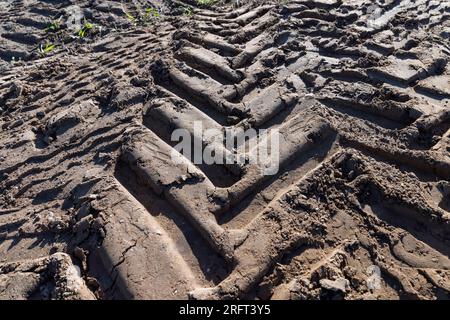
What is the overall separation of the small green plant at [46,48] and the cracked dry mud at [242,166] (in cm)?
44

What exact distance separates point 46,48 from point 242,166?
135 inches

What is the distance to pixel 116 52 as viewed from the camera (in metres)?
4.51

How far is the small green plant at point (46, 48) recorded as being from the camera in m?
5.01

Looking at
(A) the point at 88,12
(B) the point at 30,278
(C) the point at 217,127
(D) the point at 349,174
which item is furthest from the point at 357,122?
(A) the point at 88,12

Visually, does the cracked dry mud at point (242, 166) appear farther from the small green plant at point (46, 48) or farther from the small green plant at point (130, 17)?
the small green plant at point (130, 17)

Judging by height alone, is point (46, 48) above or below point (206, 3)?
below

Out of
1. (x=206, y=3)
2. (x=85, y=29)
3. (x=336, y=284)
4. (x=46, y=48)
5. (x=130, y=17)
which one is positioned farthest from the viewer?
(x=206, y=3)

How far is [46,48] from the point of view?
505 centimetres

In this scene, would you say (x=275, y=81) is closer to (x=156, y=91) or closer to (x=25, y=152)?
(x=156, y=91)

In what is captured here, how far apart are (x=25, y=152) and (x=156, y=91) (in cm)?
119

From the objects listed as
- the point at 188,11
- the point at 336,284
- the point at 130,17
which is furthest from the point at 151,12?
the point at 336,284

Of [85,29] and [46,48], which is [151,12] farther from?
[46,48]

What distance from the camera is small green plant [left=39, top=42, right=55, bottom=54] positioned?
16.4 ft
